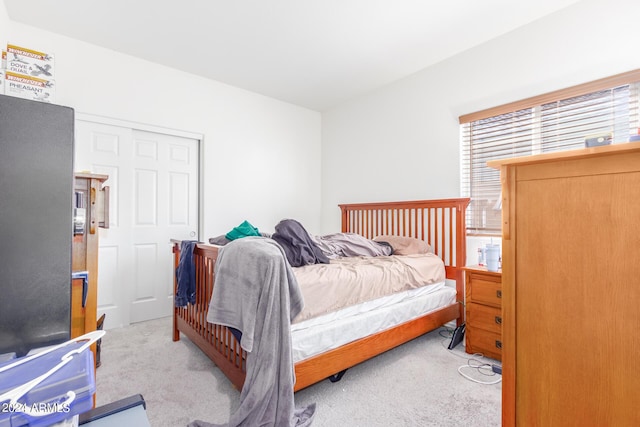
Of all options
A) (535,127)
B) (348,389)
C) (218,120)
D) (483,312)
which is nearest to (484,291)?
(483,312)

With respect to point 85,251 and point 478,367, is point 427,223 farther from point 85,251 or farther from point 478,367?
point 85,251

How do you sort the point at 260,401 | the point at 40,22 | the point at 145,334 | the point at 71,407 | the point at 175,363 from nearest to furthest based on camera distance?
1. the point at 71,407
2. the point at 260,401
3. the point at 175,363
4. the point at 40,22
5. the point at 145,334

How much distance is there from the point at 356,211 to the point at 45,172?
3.41m

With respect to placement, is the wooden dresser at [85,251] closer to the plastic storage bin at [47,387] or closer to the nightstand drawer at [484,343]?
the plastic storage bin at [47,387]

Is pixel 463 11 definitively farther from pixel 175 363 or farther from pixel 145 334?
pixel 145 334

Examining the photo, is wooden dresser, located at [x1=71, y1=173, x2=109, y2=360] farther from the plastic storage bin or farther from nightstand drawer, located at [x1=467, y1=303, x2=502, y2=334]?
nightstand drawer, located at [x1=467, y1=303, x2=502, y2=334]

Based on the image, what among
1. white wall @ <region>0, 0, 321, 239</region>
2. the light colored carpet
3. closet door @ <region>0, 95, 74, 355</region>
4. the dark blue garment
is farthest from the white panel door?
closet door @ <region>0, 95, 74, 355</region>

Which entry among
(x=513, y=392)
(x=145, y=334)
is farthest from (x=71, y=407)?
(x=145, y=334)

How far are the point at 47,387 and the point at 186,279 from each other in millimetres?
1849

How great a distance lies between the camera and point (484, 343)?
2.31 meters

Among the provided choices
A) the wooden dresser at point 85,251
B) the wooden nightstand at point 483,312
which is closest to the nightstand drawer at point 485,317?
the wooden nightstand at point 483,312

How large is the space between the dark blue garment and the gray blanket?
31.4 inches

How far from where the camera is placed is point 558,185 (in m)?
1.01

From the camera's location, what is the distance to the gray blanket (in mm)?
1416
